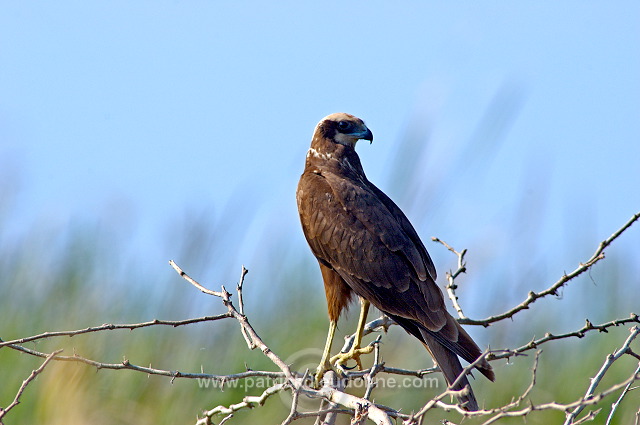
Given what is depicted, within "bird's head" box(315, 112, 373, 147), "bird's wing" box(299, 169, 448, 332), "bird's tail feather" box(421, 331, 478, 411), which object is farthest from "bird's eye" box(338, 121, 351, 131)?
"bird's tail feather" box(421, 331, 478, 411)

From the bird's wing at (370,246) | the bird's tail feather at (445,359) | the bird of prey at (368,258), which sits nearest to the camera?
the bird's tail feather at (445,359)

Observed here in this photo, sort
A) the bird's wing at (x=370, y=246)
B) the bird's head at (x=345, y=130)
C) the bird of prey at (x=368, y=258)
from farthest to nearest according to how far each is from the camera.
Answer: the bird's head at (x=345, y=130) < the bird's wing at (x=370, y=246) < the bird of prey at (x=368, y=258)

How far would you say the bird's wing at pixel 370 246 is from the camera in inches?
161

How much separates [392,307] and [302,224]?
76 cm

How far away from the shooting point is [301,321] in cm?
537

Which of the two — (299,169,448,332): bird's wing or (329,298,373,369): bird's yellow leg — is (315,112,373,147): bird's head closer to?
(299,169,448,332): bird's wing

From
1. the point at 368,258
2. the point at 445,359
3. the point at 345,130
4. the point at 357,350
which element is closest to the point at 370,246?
Result: the point at 368,258

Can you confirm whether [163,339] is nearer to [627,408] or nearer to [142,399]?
[142,399]

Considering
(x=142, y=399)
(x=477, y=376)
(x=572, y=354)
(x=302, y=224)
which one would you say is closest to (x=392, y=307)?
(x=302, y=224)

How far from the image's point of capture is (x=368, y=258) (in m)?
4.25

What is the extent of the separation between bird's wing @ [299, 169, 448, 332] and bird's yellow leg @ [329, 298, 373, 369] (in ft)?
0.47

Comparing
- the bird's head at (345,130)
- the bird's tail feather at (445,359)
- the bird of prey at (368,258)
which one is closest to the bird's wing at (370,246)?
the bird of prey at (368,258)

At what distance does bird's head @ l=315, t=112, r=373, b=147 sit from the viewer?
4875 mm

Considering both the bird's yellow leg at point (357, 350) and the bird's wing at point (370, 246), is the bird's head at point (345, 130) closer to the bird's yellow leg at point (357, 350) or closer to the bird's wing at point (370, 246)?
the bird's wing at point (370, 246)
